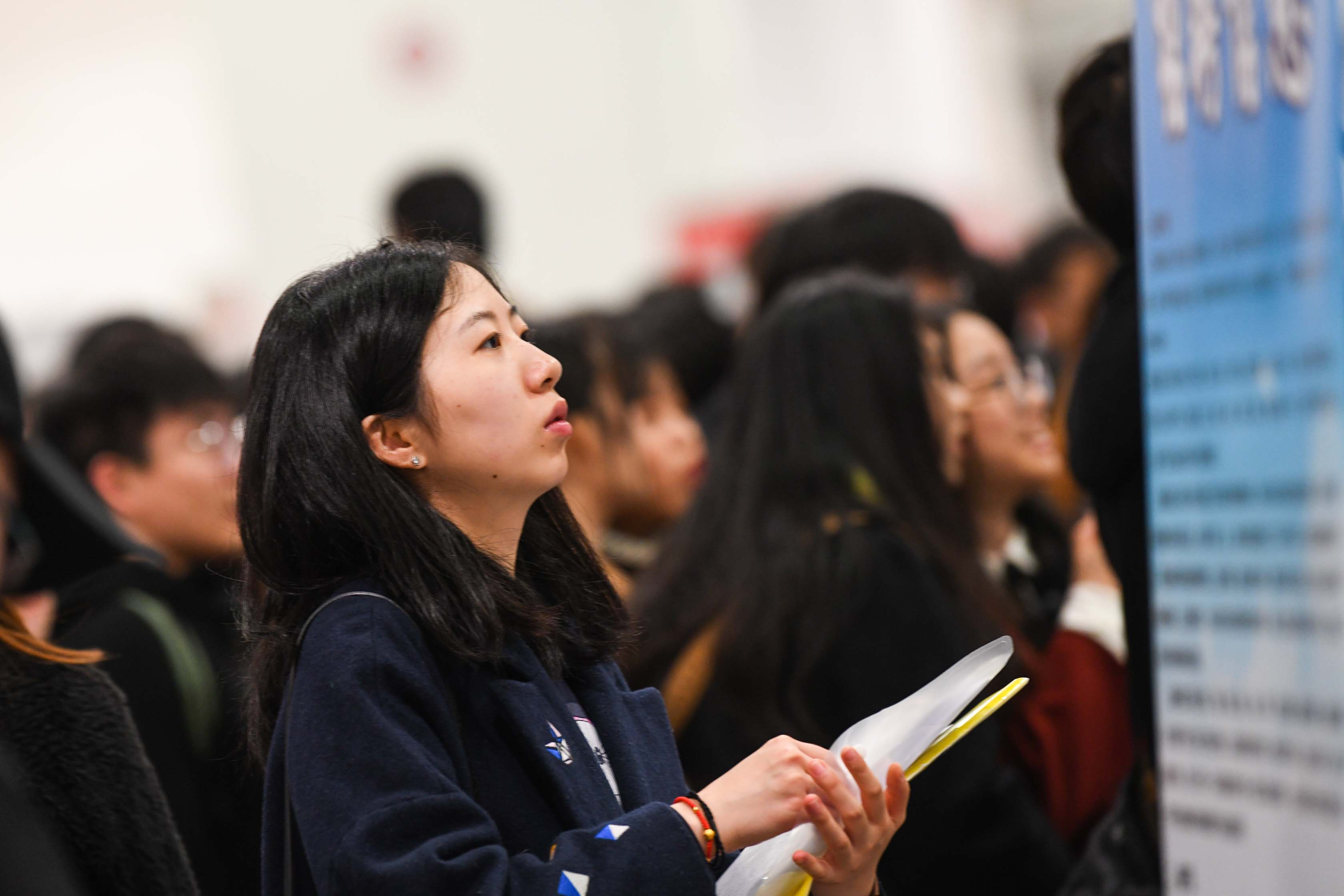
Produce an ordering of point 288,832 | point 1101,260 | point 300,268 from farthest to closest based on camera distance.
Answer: point 300,268 < point 1101,260 < point 288,832

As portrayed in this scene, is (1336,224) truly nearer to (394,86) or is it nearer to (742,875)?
(742,875)

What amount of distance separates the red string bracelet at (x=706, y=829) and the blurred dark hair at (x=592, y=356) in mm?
1472

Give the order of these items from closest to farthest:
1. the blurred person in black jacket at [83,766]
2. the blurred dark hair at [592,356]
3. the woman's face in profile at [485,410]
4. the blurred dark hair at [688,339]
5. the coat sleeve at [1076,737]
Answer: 1. the woman's face in profile at [485,410]
2. the blurred person in black jacket at [83,766]
3. the coat sleeve at [1076,737]
4. the blurred dark hair at [592,356]
5. the blurred dark hair at [688,339]

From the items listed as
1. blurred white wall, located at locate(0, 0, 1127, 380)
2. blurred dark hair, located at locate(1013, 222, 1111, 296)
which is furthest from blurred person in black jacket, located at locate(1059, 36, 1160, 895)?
blurred white wall, located at locate(0, 0, 1127, 380)

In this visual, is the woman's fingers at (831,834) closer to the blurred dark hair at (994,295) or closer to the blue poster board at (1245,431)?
the blue poster board at (1245,431)

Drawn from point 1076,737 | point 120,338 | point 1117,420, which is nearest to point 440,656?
point 1117,420

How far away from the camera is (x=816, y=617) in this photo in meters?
2.38

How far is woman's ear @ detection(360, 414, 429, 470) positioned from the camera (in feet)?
4.73

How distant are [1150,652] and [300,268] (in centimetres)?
816

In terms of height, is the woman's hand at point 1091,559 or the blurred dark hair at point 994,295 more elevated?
the blurred dark hair at point 994,295

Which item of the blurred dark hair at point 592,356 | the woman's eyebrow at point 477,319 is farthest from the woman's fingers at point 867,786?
the blurred dark hair at point 592,356

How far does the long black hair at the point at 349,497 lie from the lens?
139 centimetres

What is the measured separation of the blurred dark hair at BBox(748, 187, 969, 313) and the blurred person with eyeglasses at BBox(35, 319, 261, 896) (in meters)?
1.38

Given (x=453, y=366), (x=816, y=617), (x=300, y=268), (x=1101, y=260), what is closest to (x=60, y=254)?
(x=300, y=268)
